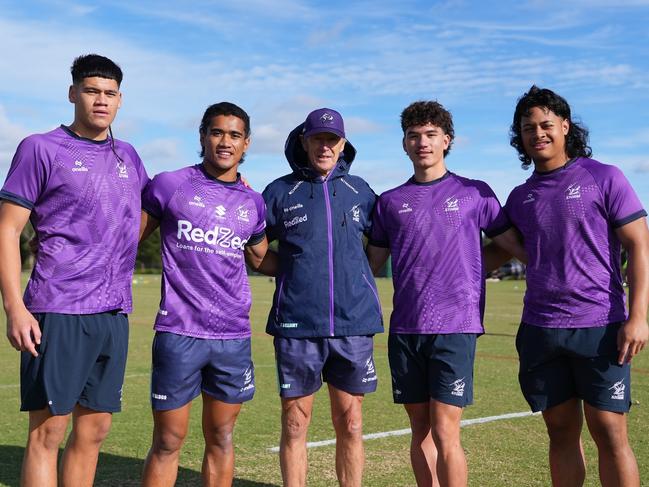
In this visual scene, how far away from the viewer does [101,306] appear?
4.32 meters

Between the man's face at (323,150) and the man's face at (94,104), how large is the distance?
1345mm

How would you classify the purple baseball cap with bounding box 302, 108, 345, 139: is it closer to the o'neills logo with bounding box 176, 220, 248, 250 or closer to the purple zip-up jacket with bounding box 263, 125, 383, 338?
the purple zip-up jacket with bounding box 263, 125, 383, 338

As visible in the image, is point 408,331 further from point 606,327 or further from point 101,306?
point 101,306

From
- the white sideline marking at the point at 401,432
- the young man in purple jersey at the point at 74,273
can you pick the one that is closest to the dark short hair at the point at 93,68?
the young man in purple jersey at the point at 74,273

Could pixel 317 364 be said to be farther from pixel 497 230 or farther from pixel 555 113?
pixel 555 113

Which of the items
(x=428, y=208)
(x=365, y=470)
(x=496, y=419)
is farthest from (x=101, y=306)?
(x=496, y=419)

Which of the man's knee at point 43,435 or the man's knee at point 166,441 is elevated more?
the man's knee at point 43,435

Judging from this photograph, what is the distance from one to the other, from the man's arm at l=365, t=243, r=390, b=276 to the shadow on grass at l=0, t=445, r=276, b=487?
66.3 inches

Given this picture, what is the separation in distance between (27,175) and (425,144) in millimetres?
2292

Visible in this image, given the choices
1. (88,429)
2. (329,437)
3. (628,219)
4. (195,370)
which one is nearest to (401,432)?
(329,437)

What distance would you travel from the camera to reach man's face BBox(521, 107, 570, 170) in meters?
4.73

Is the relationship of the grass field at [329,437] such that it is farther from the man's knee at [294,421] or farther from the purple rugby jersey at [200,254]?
the purple rugby jersey at [200,254]

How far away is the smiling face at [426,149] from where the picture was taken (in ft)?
16.5

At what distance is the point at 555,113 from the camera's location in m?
4.75
